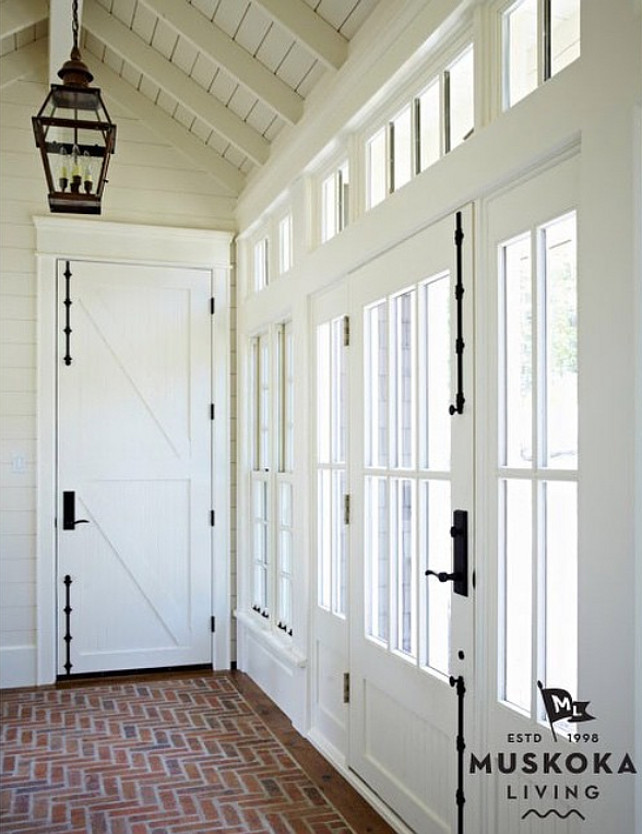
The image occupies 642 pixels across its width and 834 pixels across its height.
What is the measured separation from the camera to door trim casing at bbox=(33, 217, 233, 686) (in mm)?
5574

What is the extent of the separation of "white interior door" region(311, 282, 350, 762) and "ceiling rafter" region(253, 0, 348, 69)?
1.05 m

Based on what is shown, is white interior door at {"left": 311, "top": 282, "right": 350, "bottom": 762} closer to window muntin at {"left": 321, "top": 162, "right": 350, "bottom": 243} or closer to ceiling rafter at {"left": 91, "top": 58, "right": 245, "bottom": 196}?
window muntin at {"left": 321, "top": 162, "right": 350, "bottom": 243}

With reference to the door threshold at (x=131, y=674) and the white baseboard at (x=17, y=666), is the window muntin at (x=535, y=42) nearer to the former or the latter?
the door threshold at (x=131, y=674)

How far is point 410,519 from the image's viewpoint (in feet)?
10.9

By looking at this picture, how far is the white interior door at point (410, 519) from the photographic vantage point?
295cm

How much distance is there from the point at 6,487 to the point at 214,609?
1.59 m

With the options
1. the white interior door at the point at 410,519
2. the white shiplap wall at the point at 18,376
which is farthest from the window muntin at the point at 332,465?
the white shiplap wall at the point at 18,376

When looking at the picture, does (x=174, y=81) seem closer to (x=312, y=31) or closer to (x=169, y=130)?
(x=169, y=130)

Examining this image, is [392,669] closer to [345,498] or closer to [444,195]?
[345,498]

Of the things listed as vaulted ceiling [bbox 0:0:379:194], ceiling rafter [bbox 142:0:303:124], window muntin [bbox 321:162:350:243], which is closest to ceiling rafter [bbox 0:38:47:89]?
vaulted ceiling [bbox 0:0:379:194]

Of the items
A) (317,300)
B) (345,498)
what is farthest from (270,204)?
(345,498)

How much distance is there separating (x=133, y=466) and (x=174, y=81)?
2441 mm

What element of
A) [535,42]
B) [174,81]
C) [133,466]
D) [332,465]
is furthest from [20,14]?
[535,42]

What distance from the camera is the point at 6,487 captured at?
18.1ft
